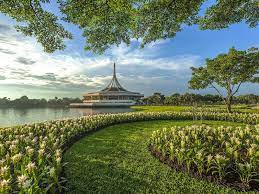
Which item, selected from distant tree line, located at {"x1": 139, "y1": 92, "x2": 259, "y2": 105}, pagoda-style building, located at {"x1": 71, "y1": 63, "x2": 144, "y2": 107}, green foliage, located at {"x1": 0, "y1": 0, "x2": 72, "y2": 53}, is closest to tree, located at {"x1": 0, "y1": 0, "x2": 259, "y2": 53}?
green foliage, located at {"x1": 0, "y1": 0, "x2": 72, "y2": 53}

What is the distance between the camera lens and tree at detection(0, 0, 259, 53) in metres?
9.09

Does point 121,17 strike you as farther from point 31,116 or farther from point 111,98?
point 111,98

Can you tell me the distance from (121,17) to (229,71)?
21784 mm

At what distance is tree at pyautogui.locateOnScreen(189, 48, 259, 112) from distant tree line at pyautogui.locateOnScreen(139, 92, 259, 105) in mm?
39190

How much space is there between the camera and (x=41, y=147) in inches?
282

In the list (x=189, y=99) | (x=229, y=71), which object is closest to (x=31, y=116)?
(x=229, y=71)

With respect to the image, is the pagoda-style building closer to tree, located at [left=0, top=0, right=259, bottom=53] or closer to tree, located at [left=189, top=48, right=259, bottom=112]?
tree, located at [left=189, top=48, right=259, bottom=112]

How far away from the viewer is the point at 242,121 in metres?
20.3

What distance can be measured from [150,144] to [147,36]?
211 inches

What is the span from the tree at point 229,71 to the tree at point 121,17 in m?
16.5

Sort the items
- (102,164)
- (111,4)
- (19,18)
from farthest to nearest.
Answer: (19,18)
(111,4)
(102,164)

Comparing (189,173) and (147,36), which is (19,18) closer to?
(147,36)

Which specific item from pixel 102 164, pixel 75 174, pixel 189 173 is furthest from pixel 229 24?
pixel 75 174

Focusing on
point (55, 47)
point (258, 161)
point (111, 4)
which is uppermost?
point (111, 4)
